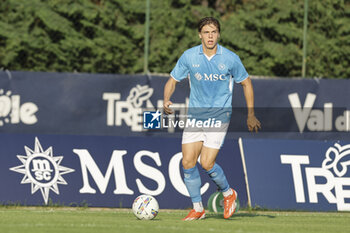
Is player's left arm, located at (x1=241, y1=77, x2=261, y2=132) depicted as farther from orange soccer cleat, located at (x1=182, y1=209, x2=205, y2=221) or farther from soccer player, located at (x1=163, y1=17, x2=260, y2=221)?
orange soccer cleat, located at (x1=182, y1=209, x2=205, y2=221)

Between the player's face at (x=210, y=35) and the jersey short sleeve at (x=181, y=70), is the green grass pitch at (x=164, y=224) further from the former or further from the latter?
the player's face at (x=210, y=35)

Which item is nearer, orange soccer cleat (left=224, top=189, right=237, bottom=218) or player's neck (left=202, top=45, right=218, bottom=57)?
player's neck (left=202, top=45, right=218, bottom=57)

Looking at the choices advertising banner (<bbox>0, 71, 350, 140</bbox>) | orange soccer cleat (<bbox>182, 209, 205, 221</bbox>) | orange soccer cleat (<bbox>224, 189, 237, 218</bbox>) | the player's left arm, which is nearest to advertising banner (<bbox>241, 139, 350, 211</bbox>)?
orange soccer cleat (<bbox>224, 189, 237, 218</bbox>)

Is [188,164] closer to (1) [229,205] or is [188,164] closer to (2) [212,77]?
(1) [229,205]

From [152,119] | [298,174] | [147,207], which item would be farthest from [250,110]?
[298,174]

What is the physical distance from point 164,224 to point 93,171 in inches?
157

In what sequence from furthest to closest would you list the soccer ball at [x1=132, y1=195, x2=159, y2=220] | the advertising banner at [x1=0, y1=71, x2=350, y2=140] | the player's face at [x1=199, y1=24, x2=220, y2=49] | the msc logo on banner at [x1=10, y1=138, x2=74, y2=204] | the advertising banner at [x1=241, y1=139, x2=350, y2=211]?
the advertising banner at [x1=0, y1=71, x2=350, y2=140]
the advertising banner at [x1=241, y1=139, x2=350, y2=211]
the msc logo on banner at [x1=10, y1=138, x2=74, y2=204]
the player's face at [x1=199, y1=24, x2=220, y2=49]
the soccer ball at [x1=132, y1=195, x2=159, y2=220]

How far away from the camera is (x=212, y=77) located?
10555 mm

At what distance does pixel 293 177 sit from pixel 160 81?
20.9 feet

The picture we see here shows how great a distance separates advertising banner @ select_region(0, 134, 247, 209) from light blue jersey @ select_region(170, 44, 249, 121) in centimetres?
306

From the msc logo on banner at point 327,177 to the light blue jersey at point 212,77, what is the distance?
10.9ft

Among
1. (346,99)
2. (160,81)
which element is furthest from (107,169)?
(346,99)

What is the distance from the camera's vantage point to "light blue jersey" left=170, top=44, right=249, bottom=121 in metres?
10.6

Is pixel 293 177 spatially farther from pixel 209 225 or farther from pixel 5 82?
pixel 5 82
